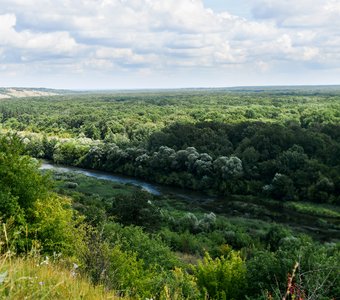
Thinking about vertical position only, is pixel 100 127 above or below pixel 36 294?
below

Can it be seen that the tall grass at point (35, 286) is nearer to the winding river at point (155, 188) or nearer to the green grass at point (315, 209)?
the green grass at point (315, 209)

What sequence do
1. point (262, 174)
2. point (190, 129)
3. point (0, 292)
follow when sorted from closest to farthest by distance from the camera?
point (0, 292) < point (262, 174) < point (190, 129)

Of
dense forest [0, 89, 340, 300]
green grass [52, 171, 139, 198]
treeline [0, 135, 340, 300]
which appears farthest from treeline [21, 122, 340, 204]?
treeline [0, 135, 340, 300]

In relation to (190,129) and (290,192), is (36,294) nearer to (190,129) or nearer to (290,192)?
(290,192)

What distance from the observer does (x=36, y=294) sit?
4758 millimetres

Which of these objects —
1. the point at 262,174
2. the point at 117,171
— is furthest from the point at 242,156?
the point at 117,171

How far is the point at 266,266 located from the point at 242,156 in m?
57.8

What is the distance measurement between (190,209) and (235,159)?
18.9 meters

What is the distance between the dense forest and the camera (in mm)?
15773

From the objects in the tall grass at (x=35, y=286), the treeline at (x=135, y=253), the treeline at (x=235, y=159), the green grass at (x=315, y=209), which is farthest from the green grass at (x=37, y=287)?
the treeline at (x=235, y=159)

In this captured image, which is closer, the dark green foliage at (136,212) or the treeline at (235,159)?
the dark green foliage at (136,212)

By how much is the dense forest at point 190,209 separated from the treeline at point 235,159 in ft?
0.73

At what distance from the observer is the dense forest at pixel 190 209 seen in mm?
15773

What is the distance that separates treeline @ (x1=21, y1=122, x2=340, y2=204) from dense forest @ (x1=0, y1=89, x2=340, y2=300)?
222 millimetres
